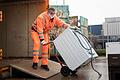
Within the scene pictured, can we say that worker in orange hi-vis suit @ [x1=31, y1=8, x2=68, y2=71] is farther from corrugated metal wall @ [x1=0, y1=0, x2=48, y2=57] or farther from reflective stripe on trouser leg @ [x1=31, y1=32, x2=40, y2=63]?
corrugated metal wall @ [x1=0, y1=0, x2=48, y2=57]

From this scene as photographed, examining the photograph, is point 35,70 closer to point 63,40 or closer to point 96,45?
point 63,40

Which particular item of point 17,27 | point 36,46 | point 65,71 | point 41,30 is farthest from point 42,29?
point 17,27

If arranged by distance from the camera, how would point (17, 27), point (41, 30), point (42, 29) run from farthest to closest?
point (17, 27) < point (42, 29) < point (41, 30)

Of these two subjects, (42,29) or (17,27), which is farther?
(17,27)

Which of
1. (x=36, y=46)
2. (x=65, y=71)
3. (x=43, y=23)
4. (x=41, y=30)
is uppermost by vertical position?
(x=43, y=23)

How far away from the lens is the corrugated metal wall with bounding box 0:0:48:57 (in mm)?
14375

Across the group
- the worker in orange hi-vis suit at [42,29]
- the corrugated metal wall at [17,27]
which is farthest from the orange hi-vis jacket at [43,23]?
the corrugated metal wall at [17,27]

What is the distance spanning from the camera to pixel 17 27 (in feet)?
49.2

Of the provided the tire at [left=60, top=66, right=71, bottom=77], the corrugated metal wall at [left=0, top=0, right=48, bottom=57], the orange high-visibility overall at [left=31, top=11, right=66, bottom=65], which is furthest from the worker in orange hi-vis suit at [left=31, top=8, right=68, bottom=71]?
the corrugated metal wall at [left=0, top=0, right=48, bottom=57]

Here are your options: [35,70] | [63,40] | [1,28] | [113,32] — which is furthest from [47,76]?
[113,32]

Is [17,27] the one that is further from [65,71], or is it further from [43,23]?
[65,71]

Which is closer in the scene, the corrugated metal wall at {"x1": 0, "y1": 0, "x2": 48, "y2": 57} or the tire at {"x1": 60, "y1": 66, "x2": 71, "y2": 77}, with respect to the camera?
the tire at {"x1": 60, "y1": 66, "x2": 71, "y2": 77}

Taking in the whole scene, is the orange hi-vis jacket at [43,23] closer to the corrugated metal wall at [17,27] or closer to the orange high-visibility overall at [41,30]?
the orange high-visibility overall at [41,30]

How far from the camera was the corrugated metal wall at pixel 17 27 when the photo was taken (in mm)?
14375
